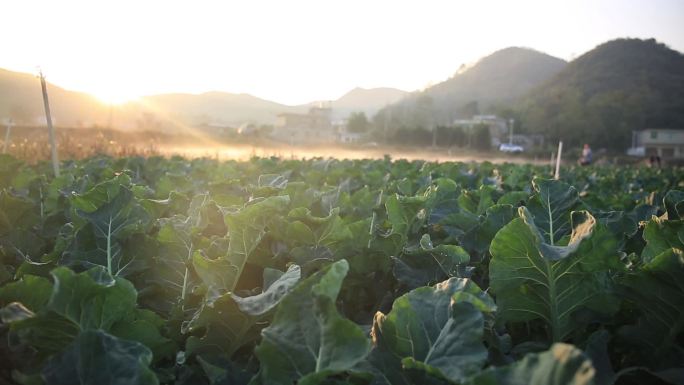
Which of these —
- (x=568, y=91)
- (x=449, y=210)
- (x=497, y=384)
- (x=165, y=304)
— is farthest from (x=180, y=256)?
(x=568, y=91)

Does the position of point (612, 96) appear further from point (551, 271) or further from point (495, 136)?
point (551, 271)

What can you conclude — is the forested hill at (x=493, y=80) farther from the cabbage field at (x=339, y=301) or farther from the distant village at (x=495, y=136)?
the cabbage field at (x=339, y=301)

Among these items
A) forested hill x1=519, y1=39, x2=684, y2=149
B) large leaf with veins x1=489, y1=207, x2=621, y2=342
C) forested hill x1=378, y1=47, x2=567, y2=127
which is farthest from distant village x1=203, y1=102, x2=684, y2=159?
large leaf with veins x1=489, y1=207, x2=621, y2=342

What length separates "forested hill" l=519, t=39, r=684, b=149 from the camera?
80.7 metres

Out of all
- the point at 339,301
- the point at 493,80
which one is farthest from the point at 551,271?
the point at 493,80

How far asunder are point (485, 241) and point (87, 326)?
1.26m

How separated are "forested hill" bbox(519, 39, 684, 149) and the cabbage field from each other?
87.0 meters

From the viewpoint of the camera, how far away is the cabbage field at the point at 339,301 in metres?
0.74

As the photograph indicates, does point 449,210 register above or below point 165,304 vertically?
above

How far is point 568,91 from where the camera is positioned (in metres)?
97.4

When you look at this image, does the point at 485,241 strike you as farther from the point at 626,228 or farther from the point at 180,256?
the point at 180,256

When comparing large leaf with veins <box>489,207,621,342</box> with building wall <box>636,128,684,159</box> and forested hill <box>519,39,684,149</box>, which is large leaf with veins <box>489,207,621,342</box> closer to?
forested hill <box>519,39,684,149</box>

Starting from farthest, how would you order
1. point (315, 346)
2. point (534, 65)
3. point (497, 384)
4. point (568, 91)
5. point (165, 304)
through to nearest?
point (534, 65), point (568, 91), point (165, 304), point (315, 346), point (497, 384)

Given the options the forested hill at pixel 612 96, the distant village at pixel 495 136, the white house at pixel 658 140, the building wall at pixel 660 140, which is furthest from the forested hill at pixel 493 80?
the building wall at pixel 660 140
